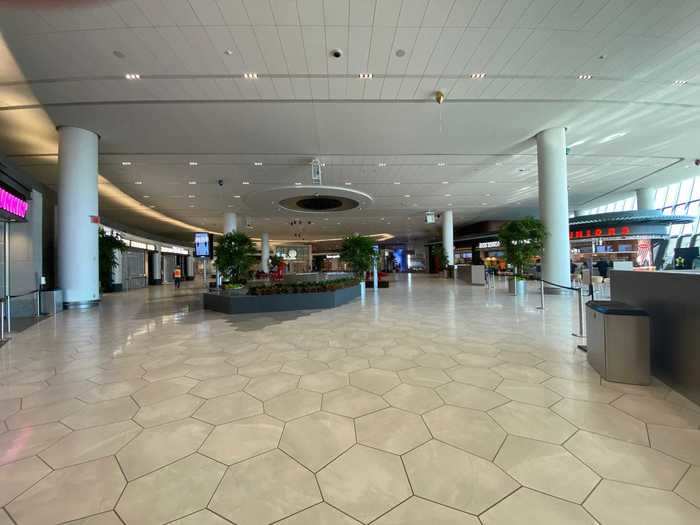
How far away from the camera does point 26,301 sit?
7605mm

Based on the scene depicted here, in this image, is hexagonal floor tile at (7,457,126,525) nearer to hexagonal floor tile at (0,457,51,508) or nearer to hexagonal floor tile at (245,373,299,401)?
hexagonal floor tile at (0,457,51,508)

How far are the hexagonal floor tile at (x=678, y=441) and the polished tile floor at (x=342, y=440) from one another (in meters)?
0.01

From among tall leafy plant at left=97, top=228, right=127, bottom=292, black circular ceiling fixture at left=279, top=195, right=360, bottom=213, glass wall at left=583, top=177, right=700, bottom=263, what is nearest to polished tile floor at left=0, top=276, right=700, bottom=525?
tall leafy plant at left=97, top=228, right=127, bottom=292

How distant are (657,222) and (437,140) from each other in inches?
729

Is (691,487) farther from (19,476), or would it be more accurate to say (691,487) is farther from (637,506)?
(19,476)

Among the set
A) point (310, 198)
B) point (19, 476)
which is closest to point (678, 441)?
point (19, 476)

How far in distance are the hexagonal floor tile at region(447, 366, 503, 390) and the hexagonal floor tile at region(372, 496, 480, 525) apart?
1.65m

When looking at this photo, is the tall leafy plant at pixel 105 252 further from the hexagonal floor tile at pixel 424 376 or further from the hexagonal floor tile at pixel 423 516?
the hexagonal floor tile at pixel 423 516

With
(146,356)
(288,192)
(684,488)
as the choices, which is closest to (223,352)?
(146,356)

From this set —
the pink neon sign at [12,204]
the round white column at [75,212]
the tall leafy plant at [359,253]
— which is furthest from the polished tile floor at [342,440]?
the tall leafy plant at [359,253]

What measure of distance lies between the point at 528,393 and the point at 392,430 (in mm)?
1484

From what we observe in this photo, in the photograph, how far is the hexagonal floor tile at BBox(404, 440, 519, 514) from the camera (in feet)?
4.58

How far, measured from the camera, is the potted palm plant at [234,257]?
33.4 feet

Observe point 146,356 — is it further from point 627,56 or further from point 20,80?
point 627,56
